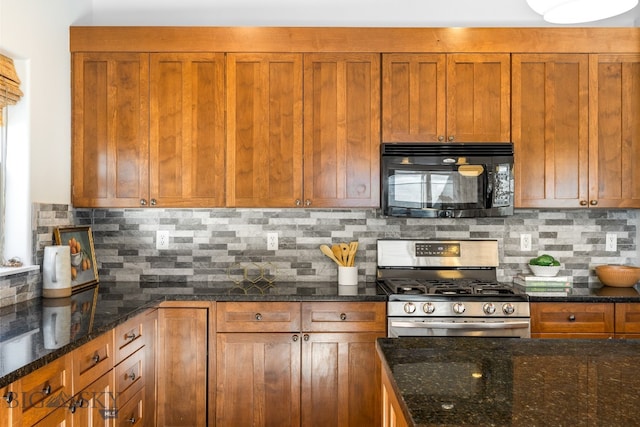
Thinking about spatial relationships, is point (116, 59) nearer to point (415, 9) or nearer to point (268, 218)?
point (268, 218)

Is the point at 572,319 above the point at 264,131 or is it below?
below

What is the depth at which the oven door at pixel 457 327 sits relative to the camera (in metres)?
2.59

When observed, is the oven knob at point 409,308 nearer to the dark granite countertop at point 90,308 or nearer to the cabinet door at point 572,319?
the dark granite countertop at point 90,308

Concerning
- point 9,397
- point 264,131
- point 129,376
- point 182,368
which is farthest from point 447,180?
point 9,397

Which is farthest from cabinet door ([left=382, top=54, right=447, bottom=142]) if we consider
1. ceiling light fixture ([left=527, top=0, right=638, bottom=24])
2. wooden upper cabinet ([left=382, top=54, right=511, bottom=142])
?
ceiling light fixture ([left=527, top=0, right=638, bottom=24])

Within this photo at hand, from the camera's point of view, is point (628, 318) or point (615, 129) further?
point (615, 129)

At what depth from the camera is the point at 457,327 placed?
2584mm

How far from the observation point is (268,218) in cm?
320

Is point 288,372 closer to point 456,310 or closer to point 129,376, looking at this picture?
point 129,376

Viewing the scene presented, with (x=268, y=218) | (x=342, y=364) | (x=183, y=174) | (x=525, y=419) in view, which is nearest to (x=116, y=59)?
(x=183, y=174)

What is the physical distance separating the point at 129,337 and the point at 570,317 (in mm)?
2318

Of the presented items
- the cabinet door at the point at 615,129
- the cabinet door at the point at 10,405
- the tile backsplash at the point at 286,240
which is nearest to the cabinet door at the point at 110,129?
the tile backsplash at the point at 286,240

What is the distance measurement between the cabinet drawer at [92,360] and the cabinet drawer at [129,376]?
0.40ft

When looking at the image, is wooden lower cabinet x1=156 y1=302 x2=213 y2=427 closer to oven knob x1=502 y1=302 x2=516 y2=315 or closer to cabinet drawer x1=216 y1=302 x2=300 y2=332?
cabinet drawer x1=216 y1=302 x2=300 y2=332
